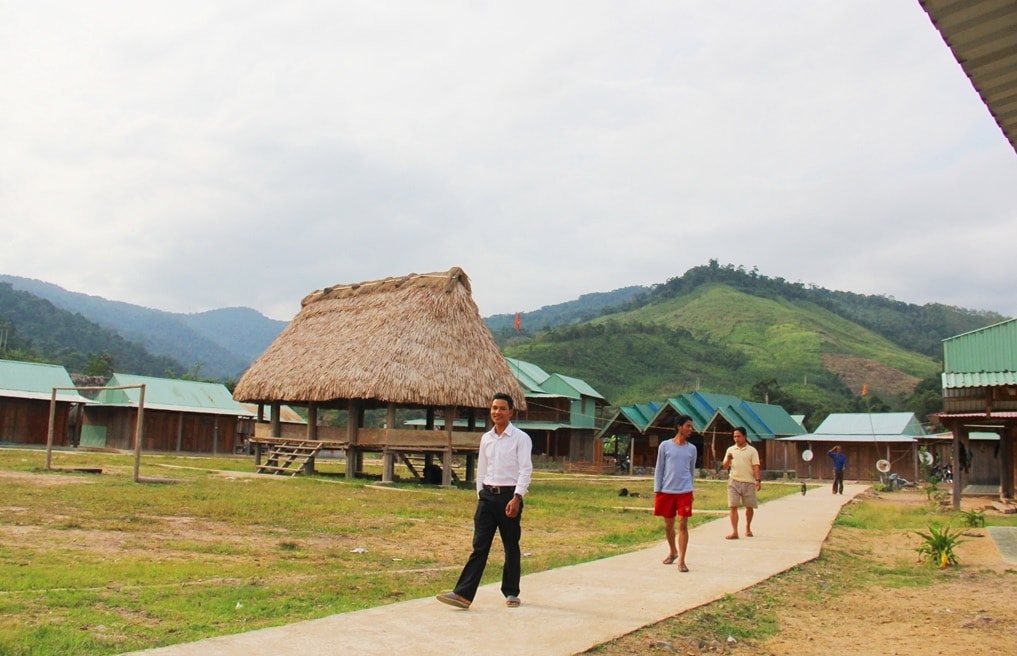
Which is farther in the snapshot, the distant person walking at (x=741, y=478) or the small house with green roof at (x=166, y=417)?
the small house with green roof at (x=166, y=417)

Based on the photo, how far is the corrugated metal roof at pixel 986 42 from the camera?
3217 millimetres

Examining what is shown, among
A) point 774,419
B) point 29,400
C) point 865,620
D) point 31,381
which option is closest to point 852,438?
point 774,419

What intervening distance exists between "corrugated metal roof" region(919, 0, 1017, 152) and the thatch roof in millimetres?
17050

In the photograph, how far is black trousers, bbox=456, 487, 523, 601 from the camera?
596 cm

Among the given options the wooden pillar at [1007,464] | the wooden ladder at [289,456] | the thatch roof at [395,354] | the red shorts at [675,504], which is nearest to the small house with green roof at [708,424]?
the wooden pillar at [1007,464]

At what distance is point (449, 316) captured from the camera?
22.5 meters

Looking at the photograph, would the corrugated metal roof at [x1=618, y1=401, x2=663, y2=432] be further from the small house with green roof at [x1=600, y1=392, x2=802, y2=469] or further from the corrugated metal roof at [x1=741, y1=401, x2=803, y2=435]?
the corrugated metal roof at [x1=741, y1=401, x2=803, y2=435]

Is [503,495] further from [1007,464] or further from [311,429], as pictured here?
[1007,464]

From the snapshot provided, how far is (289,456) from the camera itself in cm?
2308

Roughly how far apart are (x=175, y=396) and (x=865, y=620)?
38555 mm

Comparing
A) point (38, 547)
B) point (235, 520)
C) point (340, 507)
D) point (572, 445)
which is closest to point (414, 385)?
point (340, 507)

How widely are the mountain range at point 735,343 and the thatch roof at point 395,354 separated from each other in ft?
130

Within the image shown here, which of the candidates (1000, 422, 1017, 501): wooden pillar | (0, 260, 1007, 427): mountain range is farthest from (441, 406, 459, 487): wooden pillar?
(0, 260, 1007, 427): mountain range

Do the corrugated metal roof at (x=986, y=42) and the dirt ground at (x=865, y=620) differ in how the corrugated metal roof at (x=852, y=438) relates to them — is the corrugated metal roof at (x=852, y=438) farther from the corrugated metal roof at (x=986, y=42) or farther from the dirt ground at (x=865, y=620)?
the corrugated metal roof at (x=986, y=42)
